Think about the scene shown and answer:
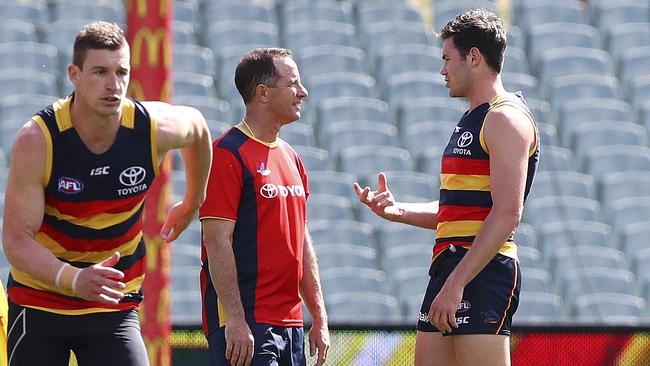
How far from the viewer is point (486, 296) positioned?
15.5ft

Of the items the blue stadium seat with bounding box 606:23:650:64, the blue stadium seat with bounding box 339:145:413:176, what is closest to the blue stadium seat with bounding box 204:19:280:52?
the blue stadium seat with bounding box 339:145:413:176

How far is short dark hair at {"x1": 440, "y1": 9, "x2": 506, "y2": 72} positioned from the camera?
189 inches

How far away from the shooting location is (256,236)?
5004mm

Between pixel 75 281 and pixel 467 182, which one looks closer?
pixel 75 281

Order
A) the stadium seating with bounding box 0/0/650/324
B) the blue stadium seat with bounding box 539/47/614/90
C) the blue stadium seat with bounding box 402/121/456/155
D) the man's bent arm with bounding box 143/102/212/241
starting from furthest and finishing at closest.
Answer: the blue stadium seat with bounding box 539/47/614/90, the blue stadium seat with bounding box 402/121/456/155, the stadium seating with bounding box 0/0/650/324, the man's bent arm with bounding box 143/102/212/241

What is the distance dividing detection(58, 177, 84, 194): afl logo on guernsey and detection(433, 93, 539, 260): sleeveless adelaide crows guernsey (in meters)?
1.44

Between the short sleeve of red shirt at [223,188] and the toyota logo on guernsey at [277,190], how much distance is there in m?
0.10

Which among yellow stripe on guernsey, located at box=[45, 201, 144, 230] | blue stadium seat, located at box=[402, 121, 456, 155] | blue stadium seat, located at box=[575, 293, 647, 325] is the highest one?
blue stadium seat, located at box=[402, 121, 456, 155]

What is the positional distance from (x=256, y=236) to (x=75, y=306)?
0.84 metres

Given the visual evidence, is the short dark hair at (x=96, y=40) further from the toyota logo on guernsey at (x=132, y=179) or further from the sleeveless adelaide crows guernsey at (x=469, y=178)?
the sleeveless adelaide crows guernsey at (x=469, y=178)

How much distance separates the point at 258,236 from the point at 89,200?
0.80 m

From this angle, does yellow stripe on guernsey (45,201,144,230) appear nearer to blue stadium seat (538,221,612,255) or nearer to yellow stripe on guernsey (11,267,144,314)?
yellow stripe on guernsey (11,267,144,314)

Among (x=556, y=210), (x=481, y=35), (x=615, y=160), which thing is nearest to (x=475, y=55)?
(x=481, y=35)

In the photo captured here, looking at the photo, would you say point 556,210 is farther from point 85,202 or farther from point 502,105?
point 85,202
